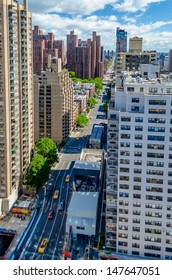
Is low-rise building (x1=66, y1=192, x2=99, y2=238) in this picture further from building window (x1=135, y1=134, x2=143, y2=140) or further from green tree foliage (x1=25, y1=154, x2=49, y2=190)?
building window (x1=135, y1=134, x2=143, y2=140)

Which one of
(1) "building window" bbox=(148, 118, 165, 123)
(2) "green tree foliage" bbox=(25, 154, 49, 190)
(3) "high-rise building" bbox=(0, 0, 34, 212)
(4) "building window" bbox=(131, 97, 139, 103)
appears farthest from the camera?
(2) "green tree foliage" bbox=(25, 154, 49, 190)

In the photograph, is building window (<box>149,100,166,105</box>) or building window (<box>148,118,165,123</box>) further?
building window (<box>148,118,165,123</box>)

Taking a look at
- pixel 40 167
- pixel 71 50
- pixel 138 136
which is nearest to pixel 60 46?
pixel 71 50

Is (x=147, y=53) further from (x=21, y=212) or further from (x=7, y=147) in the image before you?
(x=21, y=212)

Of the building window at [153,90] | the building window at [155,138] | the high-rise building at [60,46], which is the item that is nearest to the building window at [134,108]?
the building window at [153,90]

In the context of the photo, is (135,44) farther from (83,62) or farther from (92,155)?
(83,62)

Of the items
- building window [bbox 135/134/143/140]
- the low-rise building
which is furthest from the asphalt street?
building window [bbox 135/134/143/140]
